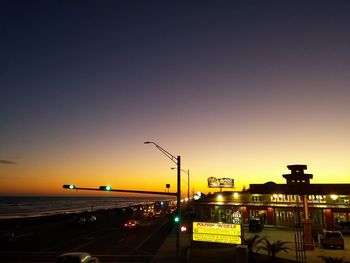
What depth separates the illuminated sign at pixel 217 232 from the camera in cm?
2742

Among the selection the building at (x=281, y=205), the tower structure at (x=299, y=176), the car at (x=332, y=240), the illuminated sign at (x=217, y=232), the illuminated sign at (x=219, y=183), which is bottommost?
the car at (x=332, y=240)

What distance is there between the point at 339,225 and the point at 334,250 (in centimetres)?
1603

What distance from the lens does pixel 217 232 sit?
1118 inches

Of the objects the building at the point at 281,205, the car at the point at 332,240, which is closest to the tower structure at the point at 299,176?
the building at the point at 281,205

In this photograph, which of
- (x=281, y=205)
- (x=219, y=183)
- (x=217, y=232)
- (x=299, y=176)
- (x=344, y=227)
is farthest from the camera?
(x=219, y=183)

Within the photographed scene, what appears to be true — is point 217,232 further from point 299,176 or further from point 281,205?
point 281,205

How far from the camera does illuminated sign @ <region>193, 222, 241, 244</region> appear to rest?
27422 millimetres

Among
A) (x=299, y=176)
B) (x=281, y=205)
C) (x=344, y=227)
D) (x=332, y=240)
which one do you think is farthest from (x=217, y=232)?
(x=281, y=205)

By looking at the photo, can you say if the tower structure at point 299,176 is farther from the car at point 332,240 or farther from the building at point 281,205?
the car at point 332,240

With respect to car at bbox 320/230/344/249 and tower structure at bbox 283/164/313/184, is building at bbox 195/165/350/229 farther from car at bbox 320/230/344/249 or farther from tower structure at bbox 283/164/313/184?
car at bbox 320/230/344/249

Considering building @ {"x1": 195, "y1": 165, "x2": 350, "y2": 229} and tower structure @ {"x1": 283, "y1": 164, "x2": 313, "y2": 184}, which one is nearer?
tower structure @ {"x1": 283, "y1": 164, "x2": 313, "y2": 184}

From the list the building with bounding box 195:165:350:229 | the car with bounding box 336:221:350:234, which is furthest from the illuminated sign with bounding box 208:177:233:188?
the car with bounding box 336:221:350:234

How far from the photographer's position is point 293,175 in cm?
4050

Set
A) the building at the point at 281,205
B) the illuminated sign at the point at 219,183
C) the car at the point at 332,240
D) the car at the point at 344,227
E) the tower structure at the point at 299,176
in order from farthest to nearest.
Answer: the illuminated sign at the point at 219,183 < the car at the point at 344,227 < the building at the point at 281,205 < the tower structure at the point at 299,176 < the car at the point at 332,240
